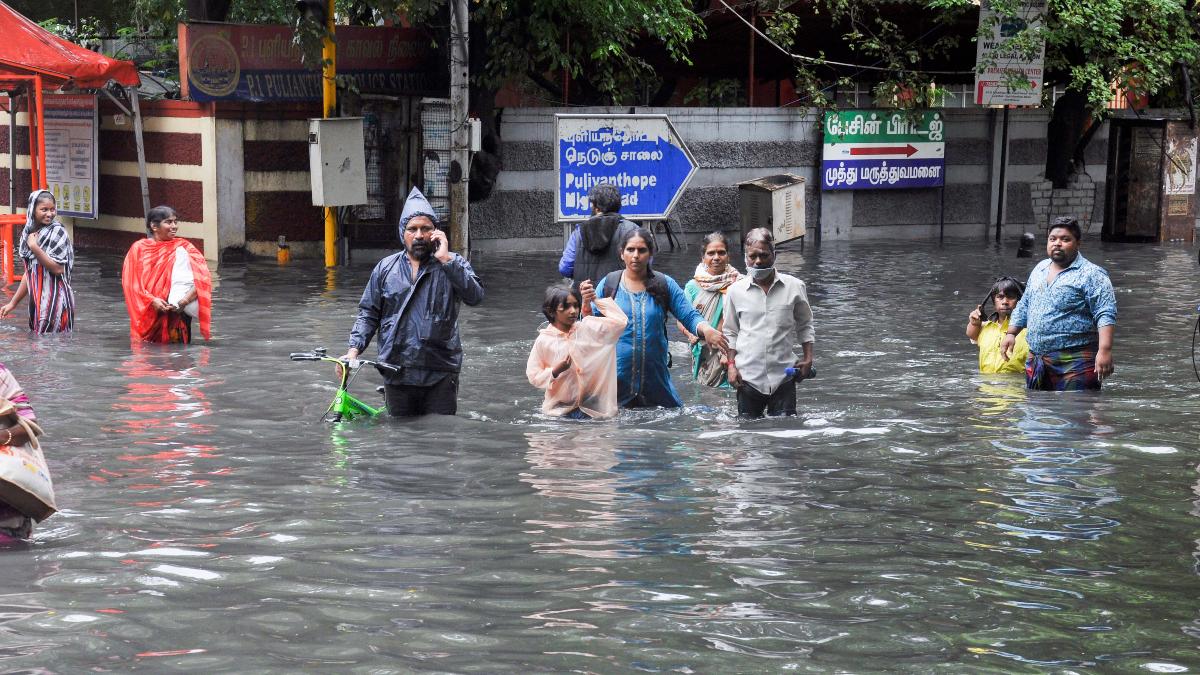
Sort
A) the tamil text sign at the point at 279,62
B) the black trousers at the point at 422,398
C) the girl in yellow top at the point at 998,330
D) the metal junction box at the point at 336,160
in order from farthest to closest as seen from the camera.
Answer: the tamil text sign at the point at 279,62 → the metal junction box at the point at 336,160 → the girl in yellow top at the point at 998,330 → the black trousers at the point at 422,398

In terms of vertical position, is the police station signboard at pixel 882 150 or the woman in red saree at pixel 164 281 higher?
the police station signboard at pixel 882 150

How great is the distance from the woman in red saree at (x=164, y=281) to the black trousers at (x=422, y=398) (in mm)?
4138

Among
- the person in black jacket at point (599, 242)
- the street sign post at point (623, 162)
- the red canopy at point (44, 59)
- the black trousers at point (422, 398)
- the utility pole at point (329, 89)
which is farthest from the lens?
the utility pole at point (329, 89)

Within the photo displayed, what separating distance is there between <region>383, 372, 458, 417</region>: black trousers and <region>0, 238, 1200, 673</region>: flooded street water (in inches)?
4.9

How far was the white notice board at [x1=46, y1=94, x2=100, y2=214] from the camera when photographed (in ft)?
71.0

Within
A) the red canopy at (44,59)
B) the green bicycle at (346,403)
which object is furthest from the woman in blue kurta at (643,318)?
the red canopy at (44,59)

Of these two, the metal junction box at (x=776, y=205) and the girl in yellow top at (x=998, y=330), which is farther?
the metal junction box at (x=776, y=205)

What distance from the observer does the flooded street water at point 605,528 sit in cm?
546

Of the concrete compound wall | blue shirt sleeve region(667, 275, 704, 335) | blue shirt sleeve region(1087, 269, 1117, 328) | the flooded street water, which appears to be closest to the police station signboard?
the concrete compound wall

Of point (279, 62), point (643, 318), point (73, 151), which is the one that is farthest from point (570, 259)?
point (73, 151)

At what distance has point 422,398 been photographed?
945cm

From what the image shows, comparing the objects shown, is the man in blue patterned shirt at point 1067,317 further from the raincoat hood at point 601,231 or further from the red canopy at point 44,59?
the red canopy at point 44,59

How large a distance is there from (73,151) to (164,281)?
9.92 meters

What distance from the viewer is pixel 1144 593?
6.12m
